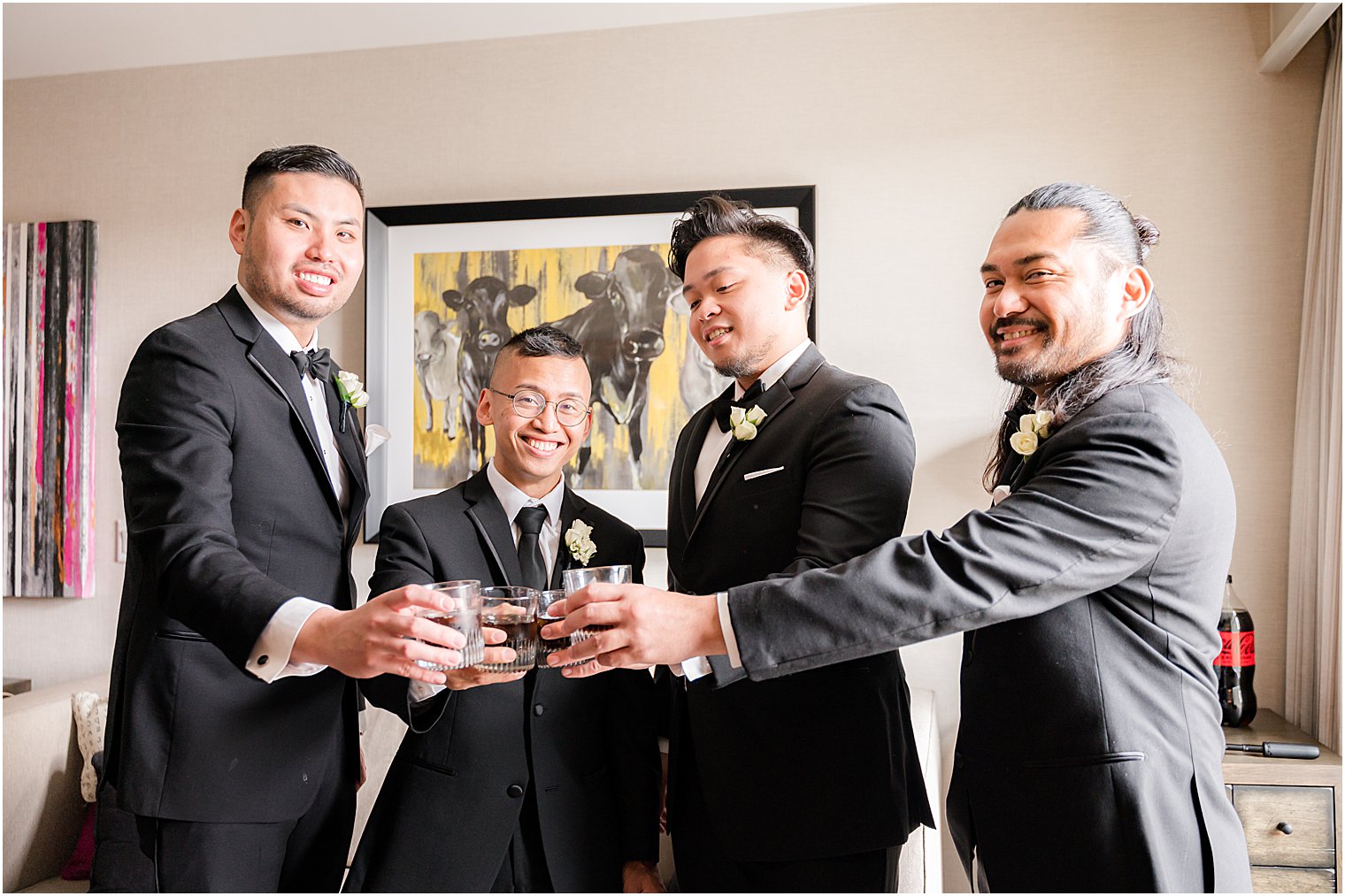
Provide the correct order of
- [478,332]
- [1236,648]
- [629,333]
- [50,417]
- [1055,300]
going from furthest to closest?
1. [50,417]
2. [478,332]
3. [629,333]
4. [1236,648]
5. [1055,300]

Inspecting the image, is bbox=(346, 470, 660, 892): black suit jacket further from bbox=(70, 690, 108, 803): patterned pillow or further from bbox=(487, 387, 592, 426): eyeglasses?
bbox=(70, 690, 108, 803): patterned pillow

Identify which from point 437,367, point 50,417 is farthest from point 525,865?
point 50,417

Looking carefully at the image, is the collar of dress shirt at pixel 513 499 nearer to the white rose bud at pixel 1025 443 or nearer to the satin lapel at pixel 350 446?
the satin lapel at pixel 350 446

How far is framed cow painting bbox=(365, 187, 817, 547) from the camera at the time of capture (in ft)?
11.2

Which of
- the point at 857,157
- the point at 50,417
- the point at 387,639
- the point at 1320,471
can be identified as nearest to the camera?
the point at 387,639

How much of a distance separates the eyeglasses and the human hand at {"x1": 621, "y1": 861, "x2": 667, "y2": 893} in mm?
924

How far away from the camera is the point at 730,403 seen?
2043mm

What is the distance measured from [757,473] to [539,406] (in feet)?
1.75

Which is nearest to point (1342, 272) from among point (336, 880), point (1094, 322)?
point (1094, 322)

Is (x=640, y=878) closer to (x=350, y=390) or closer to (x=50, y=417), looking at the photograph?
(x=350, y=390)

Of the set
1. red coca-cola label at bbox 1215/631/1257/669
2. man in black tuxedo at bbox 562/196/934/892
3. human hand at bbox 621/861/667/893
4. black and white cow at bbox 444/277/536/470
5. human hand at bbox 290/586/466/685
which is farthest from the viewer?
black and white cow at bbox 444/277/536/470

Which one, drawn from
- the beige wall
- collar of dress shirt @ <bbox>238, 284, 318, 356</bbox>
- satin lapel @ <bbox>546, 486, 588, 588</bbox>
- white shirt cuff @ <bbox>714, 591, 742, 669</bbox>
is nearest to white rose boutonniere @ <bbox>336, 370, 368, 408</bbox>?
collar of dress shirt @ <bbox>238, 284, 318, 356</bbox>

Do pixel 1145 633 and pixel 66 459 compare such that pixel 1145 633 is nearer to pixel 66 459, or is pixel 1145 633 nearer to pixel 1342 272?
pixel 1342 272

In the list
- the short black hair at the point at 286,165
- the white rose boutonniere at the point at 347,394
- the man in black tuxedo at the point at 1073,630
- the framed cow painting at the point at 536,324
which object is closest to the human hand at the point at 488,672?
the man in black tuxedo at the point at 1073,630
